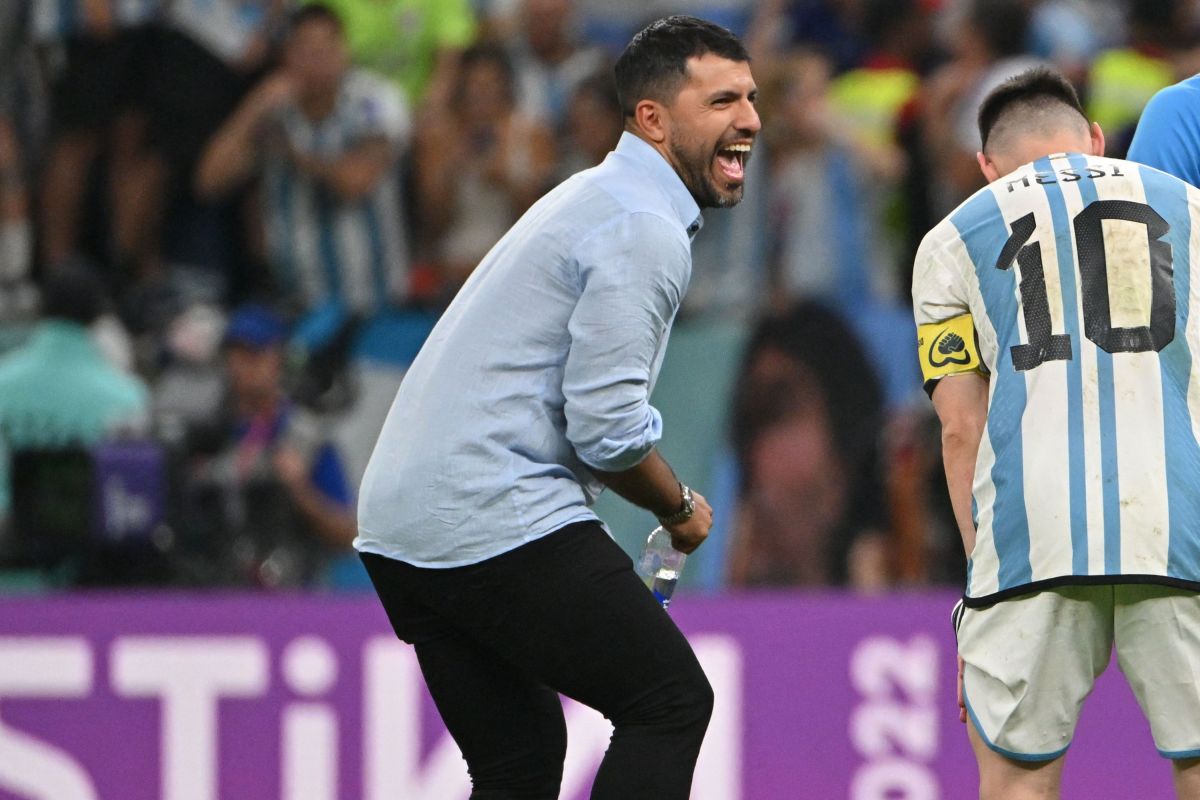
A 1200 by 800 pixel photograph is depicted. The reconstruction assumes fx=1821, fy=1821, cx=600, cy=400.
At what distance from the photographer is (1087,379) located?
3242 millimetres

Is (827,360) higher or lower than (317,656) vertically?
higher

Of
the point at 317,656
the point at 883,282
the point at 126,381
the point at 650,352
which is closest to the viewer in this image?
the point at 650,352

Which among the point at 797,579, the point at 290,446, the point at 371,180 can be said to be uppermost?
the point at 371,180

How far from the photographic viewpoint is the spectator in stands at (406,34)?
778cm

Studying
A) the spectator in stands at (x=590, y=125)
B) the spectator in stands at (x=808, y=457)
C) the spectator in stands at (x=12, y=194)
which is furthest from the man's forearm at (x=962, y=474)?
the spectator in stands at (x=12, y=194)

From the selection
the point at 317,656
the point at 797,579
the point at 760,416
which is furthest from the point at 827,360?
the point at 317,656

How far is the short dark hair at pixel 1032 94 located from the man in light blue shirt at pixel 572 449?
496mm

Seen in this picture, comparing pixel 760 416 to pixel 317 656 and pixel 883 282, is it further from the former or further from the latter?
pixel 317 656

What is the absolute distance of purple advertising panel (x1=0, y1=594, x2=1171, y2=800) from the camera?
18.8ft

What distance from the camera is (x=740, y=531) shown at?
23.5 feet

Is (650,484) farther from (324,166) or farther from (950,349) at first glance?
(324,166)

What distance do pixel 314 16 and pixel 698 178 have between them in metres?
4.53

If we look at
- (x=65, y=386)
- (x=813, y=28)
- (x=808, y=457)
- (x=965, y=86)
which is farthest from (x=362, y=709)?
(x=813, y=28)

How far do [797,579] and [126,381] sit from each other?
269 cm
